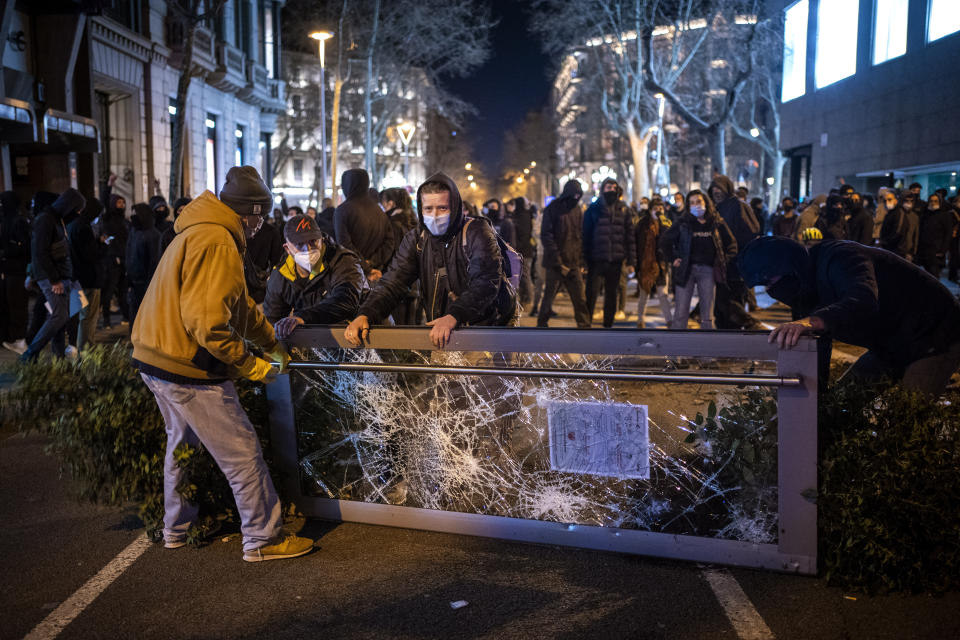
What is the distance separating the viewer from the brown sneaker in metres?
4.54

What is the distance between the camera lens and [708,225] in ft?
34.1

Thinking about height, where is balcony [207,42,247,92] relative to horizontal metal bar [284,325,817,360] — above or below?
above

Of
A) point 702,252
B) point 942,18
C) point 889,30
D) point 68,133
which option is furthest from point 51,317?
point 889,30

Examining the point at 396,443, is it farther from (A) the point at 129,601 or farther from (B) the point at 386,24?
(B) the point at 386,24

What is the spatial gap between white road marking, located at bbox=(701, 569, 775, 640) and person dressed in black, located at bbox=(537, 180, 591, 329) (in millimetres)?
7414

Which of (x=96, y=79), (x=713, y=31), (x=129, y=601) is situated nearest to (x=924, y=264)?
(x=129, y=601)

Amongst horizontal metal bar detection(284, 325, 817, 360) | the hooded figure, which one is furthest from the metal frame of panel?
the hooded figure

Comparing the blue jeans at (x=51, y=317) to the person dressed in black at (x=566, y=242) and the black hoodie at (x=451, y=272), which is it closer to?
the black hoodie at (x=451, y=272)

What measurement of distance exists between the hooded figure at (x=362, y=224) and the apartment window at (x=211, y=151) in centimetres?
2149

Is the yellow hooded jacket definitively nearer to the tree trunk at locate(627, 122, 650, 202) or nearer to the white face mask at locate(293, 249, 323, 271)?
the white face mask at locate(293, 249, 323, 271)

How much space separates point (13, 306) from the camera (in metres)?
11.6

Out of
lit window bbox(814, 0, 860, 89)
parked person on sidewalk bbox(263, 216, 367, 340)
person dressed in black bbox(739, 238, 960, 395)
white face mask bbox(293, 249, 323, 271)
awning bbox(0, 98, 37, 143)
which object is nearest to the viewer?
person dressed in black bbox(739, 238, 960, 395)

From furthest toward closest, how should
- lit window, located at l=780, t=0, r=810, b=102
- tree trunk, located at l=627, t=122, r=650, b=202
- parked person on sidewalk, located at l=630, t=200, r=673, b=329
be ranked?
tree trunk, located at l=627, t=122, r=650, b=202 → lit window, located at l=780, t=0, r=810, b=102 → parked person on sidewalk, located at l=630, t=200, r=673, b=329

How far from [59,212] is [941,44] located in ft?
72.9
